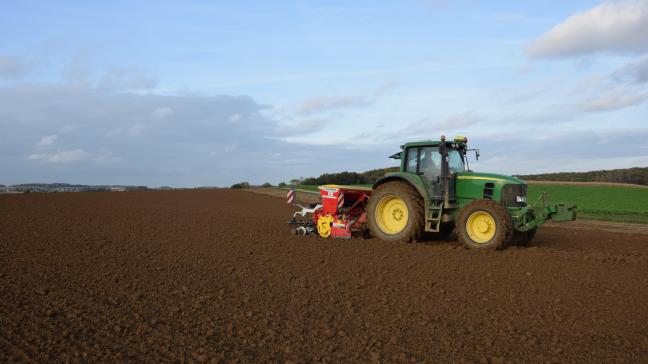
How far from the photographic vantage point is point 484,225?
1095 centimetres

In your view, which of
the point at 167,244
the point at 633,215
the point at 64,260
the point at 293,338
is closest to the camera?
the point at 293,338

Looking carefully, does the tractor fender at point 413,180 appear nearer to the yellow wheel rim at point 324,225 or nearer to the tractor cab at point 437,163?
the tractor cab at point 437,163

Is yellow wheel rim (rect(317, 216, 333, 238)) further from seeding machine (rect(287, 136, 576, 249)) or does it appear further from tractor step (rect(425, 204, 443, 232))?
tractor step (rect(425, 204, 443, 232))

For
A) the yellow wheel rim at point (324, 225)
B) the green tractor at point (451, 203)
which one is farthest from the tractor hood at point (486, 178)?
the yellow wheel rim at point (324, 225)

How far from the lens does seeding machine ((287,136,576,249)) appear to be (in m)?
10.9

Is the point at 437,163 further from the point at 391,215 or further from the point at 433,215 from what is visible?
the point at 391,215

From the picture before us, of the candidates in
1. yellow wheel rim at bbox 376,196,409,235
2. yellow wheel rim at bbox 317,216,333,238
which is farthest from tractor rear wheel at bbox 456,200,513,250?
yellow wheel rim at bbox 317,216,333,238

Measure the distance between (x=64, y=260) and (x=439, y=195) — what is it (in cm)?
736

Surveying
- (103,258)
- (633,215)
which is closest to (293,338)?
(103,258)

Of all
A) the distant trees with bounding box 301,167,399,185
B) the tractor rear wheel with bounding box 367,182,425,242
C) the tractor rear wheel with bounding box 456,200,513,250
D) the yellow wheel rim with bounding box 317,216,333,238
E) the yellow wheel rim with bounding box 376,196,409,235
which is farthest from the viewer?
the distant trees with bounding box 301,167,399,185

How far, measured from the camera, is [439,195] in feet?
38.7

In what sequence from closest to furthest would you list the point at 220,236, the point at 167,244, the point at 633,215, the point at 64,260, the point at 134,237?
1. the point at 64,260
2. the point at 167,244
3. the point at 134,237
4. the point at 220,236
5. the point at 633,215

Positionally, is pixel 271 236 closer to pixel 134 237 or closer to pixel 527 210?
pixel 134 237

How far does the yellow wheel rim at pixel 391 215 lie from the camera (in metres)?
12.2
